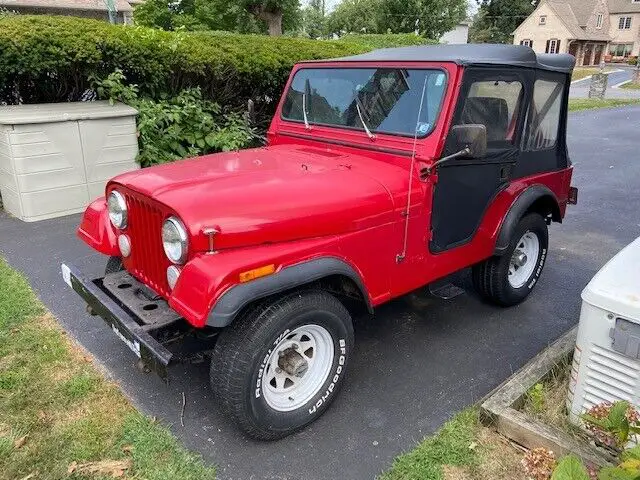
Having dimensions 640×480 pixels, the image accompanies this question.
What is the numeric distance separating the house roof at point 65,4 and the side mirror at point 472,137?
26.6 m

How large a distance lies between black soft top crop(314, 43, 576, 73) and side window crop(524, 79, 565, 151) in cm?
15

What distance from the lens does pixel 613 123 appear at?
50.2ft

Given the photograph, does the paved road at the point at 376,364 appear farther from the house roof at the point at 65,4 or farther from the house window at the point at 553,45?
the house window at the point at 553,45

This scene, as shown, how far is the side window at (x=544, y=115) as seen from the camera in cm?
386

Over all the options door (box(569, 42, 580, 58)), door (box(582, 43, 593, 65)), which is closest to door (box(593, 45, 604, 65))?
door (box(582, 43, 593, 65))

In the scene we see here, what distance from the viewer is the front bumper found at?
2.37 metres

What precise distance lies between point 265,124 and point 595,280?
659cm

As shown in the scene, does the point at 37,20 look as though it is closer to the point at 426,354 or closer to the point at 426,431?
the point at 426,354

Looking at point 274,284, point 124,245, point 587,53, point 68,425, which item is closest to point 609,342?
point 274,284

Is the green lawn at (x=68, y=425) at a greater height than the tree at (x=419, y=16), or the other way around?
the tree at (x=419, y=16)

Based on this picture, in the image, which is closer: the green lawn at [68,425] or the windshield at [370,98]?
the green lawn at [68,425]

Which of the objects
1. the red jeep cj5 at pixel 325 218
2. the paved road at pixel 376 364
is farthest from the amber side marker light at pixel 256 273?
the paved road at pixel 376 364

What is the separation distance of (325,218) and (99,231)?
4.85 feet

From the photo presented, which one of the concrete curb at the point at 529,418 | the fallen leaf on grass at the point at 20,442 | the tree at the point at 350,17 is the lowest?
the fallen leaf on grass at the point at 20,442
